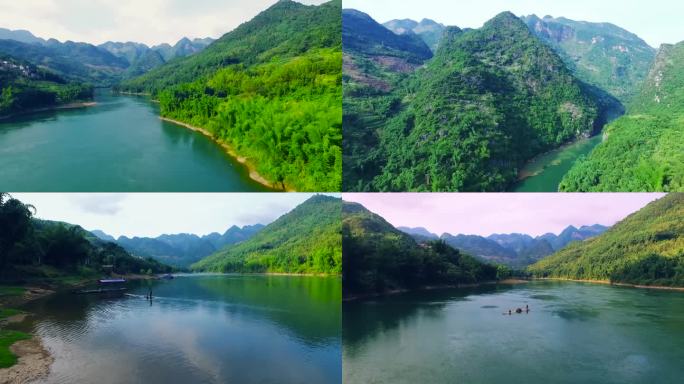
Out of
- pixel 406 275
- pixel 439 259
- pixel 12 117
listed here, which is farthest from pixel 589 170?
pixel 12 117

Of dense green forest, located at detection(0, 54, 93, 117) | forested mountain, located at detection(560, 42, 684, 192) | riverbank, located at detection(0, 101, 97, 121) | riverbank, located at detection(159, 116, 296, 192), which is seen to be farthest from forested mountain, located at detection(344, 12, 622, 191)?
dense green forest, located at detection(0, 54, 93, 117)

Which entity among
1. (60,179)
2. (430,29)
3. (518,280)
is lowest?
(518,280)

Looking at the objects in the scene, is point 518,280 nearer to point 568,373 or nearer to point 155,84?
point 568,373

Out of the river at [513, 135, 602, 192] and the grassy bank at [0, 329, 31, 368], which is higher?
the river at [513, 135, 602, 192]

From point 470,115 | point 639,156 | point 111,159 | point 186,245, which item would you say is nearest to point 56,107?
point 111,159

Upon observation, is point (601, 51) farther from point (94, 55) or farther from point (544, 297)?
point (94, 55)

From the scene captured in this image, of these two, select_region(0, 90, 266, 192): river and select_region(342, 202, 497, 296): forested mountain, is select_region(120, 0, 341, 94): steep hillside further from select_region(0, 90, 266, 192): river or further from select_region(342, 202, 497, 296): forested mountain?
select_region(342, 202, 497, 296): forested mountain
